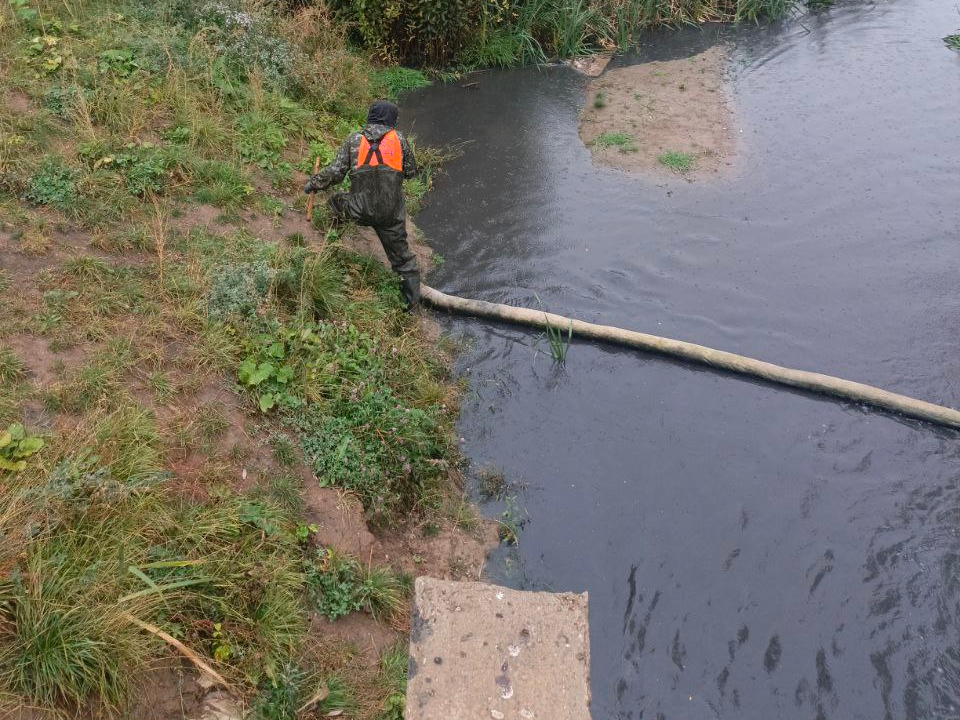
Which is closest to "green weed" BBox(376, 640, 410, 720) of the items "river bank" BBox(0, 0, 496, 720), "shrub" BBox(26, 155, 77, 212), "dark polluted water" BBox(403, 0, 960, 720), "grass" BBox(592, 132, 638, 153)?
"river bank" BBox(0, 0, 496, 720)

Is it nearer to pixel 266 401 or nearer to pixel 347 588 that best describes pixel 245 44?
pixel 266 401

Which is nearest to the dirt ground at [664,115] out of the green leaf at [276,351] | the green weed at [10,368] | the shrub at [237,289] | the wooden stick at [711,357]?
the wooden stick at [711,357]

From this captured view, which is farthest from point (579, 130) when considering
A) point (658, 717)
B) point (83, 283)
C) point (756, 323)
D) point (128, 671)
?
point (128, 671)

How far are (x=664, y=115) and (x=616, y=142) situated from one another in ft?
3.87

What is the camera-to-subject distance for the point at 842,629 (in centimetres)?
443

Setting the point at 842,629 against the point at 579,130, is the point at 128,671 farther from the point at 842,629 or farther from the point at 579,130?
the point at 579,130

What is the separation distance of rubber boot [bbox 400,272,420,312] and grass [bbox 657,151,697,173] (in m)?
3.90

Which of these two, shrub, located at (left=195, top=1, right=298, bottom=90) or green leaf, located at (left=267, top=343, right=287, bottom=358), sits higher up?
shrub, located at (left=195, top=1, right=298, bottom=90)

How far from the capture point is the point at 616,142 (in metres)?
9.16

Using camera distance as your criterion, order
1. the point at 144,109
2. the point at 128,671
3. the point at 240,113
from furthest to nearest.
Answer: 1. the point at 240,113
2. the point at 144,109
3. the point at 128,671

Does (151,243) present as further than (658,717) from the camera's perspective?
Yes

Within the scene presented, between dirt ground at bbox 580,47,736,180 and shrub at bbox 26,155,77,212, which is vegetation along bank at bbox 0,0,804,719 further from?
dirt ground at bbox 580,47,736,180

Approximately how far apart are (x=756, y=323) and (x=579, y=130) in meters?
4.20

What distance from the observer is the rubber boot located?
647 centimetres
